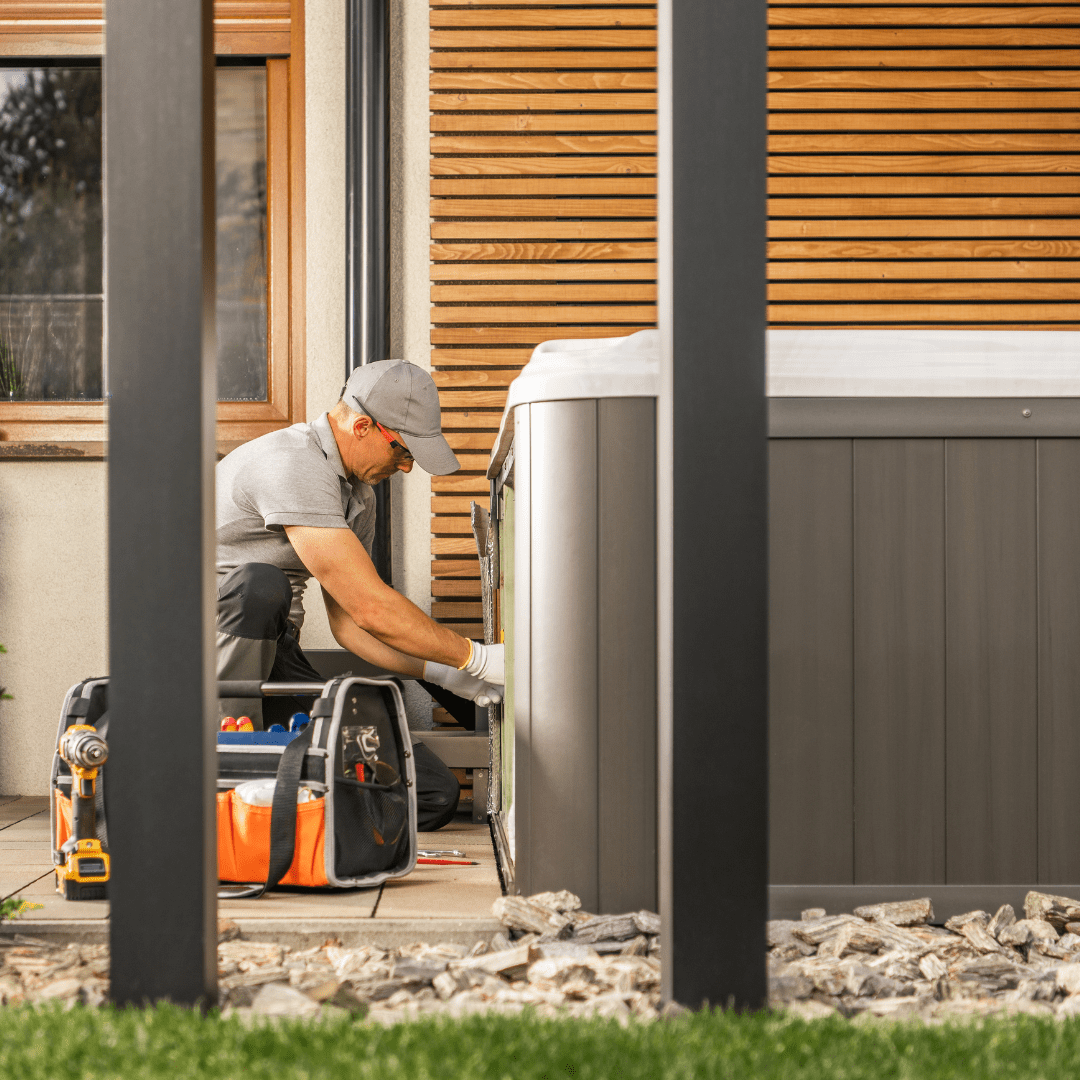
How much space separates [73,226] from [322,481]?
1.92 meters

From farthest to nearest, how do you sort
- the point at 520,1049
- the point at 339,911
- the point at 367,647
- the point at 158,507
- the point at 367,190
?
the point at 367,190
the point at 367,647
the point at 339,911
the point at 158,507
the point at 520,1049

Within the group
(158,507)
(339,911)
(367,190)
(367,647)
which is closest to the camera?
(158,507)

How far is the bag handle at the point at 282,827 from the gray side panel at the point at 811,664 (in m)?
0.94

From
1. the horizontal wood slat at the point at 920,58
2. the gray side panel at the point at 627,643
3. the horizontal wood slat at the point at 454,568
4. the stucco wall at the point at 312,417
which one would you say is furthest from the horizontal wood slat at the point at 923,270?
the gray side panel at the point at 627,643

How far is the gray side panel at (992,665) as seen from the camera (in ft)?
6.39

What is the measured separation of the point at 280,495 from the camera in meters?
2.70

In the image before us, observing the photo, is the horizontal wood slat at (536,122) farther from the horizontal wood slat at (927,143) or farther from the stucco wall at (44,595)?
the stucco wall at (44,595)

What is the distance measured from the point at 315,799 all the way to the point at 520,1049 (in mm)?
947

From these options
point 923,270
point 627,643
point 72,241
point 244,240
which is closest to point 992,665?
point 627,643

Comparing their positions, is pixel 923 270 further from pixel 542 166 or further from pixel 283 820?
pixel 283 820

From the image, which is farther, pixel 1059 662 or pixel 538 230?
pixel 538 230

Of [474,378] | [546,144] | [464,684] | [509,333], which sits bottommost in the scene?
A: [464,684]

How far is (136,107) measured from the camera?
1.31m

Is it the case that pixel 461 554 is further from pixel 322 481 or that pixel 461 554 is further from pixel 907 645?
pixel 907 645
